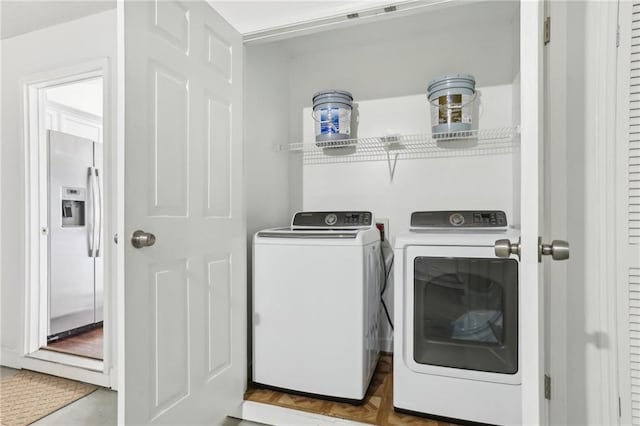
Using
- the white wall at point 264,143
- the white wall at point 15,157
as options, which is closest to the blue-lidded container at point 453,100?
the white wall at point 264,143

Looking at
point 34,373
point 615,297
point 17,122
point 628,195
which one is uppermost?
point 17,122

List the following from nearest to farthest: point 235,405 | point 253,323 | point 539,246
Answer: point 539,246 → point 235,405 → point 253,323

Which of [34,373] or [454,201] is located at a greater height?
[454,201]

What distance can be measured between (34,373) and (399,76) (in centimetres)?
325

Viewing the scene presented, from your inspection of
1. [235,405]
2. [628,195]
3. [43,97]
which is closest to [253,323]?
[235,405]

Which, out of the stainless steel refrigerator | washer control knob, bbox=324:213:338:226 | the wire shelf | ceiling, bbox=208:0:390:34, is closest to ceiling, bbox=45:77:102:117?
the stainless steel refrigerator

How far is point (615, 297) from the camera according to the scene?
0.96 metres

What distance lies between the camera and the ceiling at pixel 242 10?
1.54 metres

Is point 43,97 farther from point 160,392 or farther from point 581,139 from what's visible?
point 581,139

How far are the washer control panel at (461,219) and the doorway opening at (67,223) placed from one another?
189cm

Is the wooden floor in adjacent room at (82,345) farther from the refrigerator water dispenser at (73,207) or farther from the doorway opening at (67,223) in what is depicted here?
the refrigerator water dispenser at (73,207)

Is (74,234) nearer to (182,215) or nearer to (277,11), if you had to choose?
(182,215)

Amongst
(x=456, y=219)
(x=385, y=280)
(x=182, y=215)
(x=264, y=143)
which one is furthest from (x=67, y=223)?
(x=456, y=219)

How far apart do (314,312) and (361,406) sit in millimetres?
517
